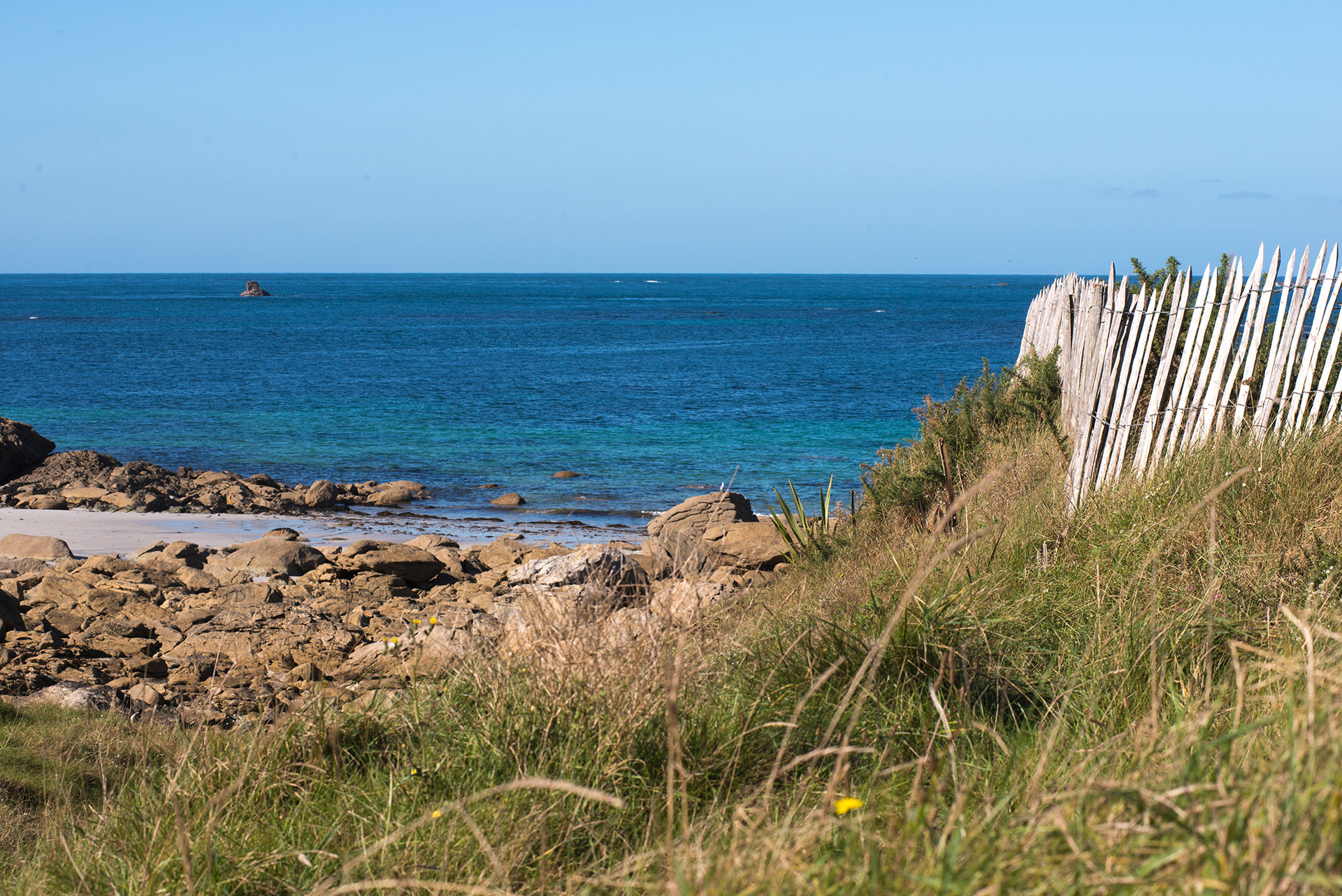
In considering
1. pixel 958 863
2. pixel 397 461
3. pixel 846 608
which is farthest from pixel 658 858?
pixel 397 461

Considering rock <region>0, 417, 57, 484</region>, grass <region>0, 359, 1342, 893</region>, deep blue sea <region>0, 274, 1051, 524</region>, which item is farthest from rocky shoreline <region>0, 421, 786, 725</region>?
rock <region>0, 417, 57, 484</region>

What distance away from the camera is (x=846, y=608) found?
13.8 ft

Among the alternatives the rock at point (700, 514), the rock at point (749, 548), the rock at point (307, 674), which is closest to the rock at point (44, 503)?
the rock at point (700, 514)

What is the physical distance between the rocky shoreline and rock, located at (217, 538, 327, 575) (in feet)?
0.08

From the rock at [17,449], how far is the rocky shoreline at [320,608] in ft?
21.1

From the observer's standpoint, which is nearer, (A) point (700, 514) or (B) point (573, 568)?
(B) point (573, 568)

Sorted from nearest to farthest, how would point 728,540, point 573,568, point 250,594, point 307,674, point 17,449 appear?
point 307,674
point 573,568
point 250,594
point 728,540
point 17,449

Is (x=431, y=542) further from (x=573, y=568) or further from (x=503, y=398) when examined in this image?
(x=503, y=398)

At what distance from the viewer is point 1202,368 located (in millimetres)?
5641

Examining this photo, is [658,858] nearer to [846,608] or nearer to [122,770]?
[846,608]

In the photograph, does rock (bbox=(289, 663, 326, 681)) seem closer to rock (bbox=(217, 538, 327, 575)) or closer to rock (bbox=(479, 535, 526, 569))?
rock (bbox=(217, 538, 327, 575))

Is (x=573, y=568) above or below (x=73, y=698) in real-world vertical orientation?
above

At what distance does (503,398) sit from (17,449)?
1424cm

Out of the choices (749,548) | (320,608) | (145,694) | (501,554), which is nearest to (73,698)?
(145,694)
